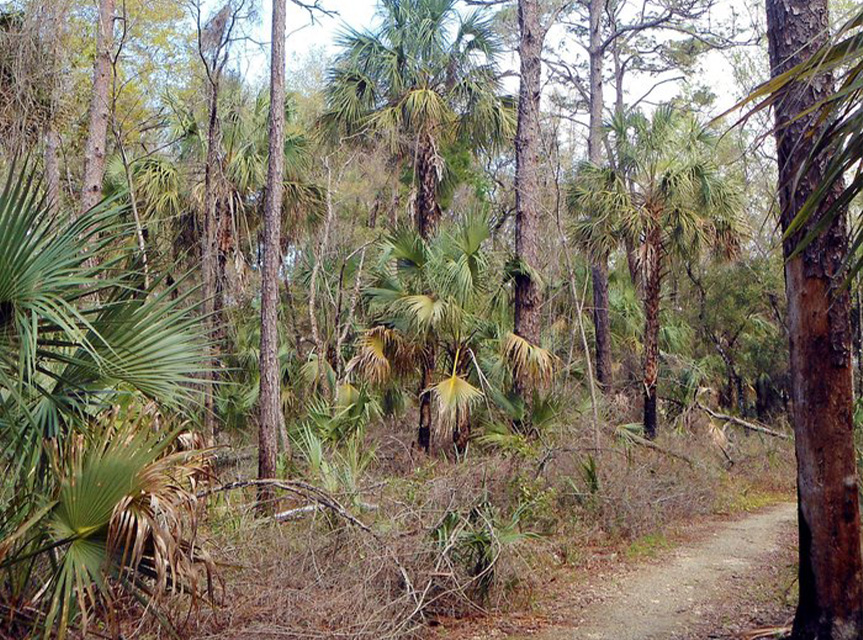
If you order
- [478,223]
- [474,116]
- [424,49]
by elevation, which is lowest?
[478,223]

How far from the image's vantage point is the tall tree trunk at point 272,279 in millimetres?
10812

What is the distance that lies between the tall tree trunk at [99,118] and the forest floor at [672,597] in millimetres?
8502

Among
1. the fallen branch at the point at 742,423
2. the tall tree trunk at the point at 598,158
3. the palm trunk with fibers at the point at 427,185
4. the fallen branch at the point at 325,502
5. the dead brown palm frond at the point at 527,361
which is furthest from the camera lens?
the tall tree trunk at the point at 598,158

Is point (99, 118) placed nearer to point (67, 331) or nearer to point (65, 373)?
point (65, 373)

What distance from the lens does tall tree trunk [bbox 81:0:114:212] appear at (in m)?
12.1

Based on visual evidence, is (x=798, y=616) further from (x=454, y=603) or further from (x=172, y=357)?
(x=172, y=357)

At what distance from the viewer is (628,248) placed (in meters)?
15.6

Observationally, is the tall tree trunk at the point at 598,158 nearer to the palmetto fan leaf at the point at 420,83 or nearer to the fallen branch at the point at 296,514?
the palmetto fan leaf at the point at 420,83

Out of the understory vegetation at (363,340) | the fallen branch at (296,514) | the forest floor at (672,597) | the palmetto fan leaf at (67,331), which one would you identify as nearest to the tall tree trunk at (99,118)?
the understory vegetation at (363,340)

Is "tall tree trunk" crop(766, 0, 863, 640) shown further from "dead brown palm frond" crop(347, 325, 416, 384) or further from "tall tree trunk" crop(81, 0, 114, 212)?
"tall tree trunk" crop(81, 0, 114, 212)

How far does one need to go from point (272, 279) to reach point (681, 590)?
649cm

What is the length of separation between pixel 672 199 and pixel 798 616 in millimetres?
9926

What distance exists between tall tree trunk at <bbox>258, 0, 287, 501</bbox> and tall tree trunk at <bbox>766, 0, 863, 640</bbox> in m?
6.81

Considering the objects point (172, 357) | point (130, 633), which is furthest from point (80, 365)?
point (130, 633)
